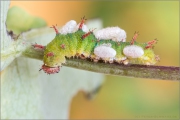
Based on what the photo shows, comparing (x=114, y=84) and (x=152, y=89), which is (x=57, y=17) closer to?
(x=114, y=84)

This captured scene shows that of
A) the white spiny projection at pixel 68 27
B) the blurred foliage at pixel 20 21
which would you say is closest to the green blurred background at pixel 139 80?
the blurred foliage at pixel 20 21

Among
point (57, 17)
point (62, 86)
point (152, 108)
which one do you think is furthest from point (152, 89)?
point (62, 86)

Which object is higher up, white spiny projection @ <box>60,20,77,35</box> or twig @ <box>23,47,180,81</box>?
white spiny projection @ <box>60,20,77,35</box>

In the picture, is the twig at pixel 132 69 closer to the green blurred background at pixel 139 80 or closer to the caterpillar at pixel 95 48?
the caterpillar at pixel 95 48

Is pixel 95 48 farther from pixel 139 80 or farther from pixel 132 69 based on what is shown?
pixel 139 80

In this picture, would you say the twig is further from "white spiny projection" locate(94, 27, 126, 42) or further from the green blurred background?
the green blurred background

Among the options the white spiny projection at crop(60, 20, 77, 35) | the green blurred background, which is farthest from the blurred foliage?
the green blurred background
